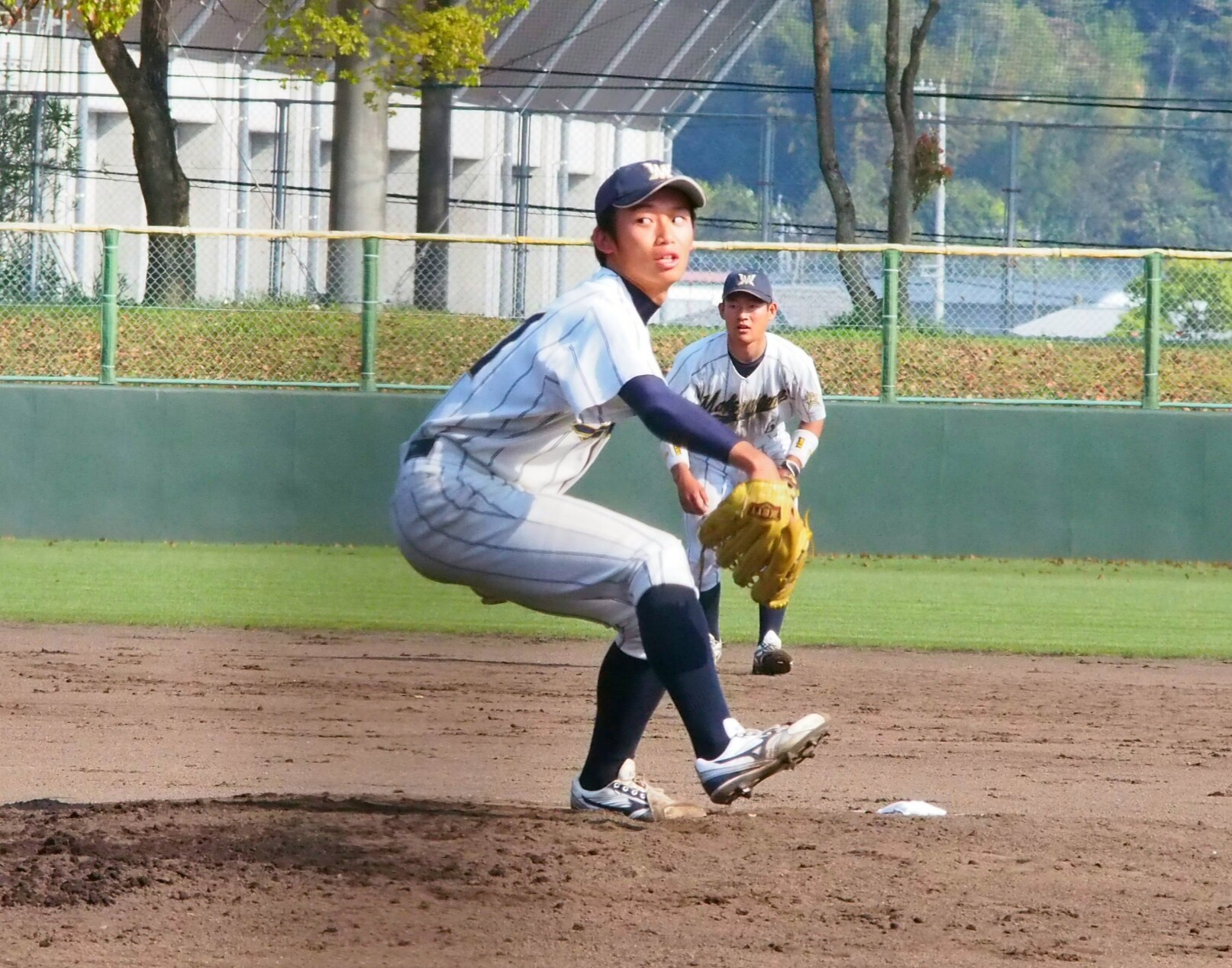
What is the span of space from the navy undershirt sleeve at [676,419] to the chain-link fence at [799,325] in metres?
9.24

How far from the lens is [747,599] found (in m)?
11.7

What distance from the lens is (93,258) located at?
2164 centimetres

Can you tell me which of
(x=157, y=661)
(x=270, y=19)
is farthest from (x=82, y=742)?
(x=270, y=19)

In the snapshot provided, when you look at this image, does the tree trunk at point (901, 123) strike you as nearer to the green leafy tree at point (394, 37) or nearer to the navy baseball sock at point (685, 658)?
the green leafy tree at point (394, 37)

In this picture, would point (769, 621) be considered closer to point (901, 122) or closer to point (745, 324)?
point (745, 324)

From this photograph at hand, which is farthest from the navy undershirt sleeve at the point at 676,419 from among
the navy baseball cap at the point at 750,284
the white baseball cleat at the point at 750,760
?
the navy baseball cap at the point at 750,284

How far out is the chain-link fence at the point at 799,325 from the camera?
44.2ft

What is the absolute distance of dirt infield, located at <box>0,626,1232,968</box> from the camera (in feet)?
12.4

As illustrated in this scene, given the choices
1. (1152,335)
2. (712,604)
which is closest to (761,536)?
(712,604)

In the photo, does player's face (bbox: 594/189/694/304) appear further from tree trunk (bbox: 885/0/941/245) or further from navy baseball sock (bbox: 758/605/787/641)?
tree trunk (bbox: 885/0/941/245)

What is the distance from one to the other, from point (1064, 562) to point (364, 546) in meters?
4.99

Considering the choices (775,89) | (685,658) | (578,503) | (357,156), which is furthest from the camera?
(775,89)

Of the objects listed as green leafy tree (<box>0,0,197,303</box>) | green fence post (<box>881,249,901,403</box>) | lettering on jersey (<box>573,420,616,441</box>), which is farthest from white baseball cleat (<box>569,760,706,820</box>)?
green leafy tree (<box>0,0,197,303</box>)

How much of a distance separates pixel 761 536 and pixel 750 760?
52 cm
